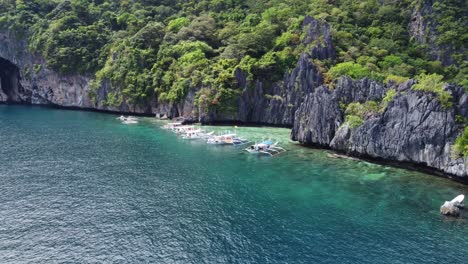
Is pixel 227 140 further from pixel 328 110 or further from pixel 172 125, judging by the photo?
pixel 328 110

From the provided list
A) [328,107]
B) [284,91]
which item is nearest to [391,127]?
[328,107]

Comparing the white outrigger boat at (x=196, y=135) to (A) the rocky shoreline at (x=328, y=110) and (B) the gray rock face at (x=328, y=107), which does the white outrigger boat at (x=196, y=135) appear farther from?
(B) the gray rock face at (x=328, y=107)

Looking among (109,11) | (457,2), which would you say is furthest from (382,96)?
(109,11)

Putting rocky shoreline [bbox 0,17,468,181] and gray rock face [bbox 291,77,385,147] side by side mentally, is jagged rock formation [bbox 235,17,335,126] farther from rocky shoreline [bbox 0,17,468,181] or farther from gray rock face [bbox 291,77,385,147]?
gray rock face [bbox 291,77,385,147]

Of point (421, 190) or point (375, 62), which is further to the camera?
point (375, 62)

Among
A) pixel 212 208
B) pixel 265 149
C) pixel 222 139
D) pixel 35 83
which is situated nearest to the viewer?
pixel 212 208

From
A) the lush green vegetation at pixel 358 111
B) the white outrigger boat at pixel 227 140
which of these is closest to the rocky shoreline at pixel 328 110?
the lush green vegetation at pixel 358 111

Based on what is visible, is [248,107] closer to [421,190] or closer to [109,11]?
[421,190]
